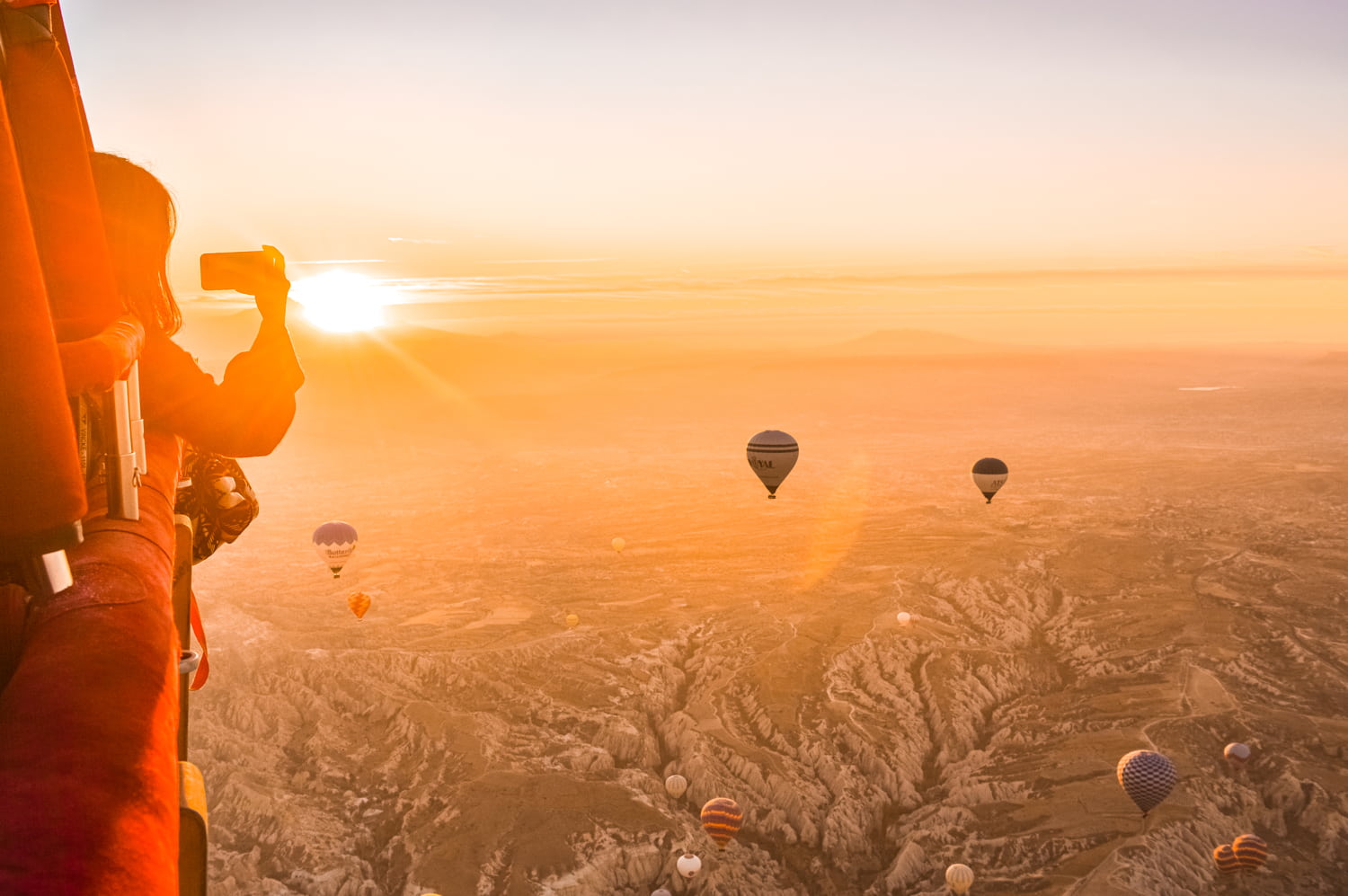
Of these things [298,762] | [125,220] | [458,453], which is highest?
[125,220]

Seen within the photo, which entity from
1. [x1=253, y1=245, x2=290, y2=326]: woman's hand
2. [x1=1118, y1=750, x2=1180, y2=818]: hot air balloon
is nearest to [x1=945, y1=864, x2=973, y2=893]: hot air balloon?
[x1=1118, y1=750, x2=1180, y2=818]: hot air balloon

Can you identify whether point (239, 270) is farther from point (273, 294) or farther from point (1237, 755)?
point (1237, 755)

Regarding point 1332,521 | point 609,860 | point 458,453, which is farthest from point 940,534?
point 458,453

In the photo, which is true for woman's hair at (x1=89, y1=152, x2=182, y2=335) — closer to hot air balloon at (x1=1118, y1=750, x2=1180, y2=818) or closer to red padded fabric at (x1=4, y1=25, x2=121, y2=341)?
red padded fabric at (x1=4, y1=25, x2=121, y2=341)

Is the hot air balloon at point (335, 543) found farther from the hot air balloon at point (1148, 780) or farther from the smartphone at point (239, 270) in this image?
the smartphone at point (239, 270)

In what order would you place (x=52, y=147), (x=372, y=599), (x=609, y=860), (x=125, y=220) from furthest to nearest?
(x=372, y=599) < (x=609, y=860) < (x=125, y=220) < (x=52, y=147)

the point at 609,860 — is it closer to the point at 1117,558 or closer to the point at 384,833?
the point at 384,833

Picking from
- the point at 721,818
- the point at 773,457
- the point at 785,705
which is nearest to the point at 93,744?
the point at 721,818
